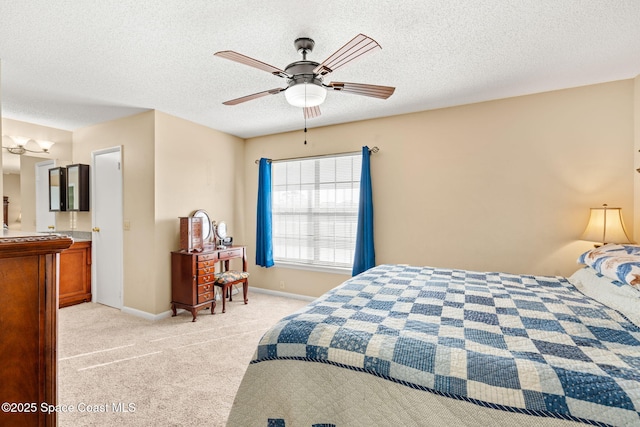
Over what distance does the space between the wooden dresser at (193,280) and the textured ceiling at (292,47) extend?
6.15 ft

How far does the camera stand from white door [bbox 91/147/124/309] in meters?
4.06

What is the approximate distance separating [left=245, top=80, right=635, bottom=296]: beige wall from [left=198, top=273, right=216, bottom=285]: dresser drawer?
1719 millimetres

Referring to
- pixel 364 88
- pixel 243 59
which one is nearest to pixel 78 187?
pixel 243 59

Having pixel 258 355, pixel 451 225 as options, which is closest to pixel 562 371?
pixel 258 355

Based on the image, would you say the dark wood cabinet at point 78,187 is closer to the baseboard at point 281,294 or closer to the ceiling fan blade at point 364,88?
the baseboard at point 281,294

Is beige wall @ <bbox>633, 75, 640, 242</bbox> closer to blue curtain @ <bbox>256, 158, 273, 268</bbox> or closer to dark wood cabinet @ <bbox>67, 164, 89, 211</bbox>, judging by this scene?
blue curtain @ <bbox>256, 158, 273, 268</bbox>

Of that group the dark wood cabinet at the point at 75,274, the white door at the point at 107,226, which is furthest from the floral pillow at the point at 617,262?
the dark wood cabinet at the point at 75,274

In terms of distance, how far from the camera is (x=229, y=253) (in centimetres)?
414

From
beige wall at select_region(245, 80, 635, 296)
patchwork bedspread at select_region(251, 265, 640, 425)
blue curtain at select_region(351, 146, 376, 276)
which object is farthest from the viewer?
blue curtain at select_region(351, 146, 376, 276)

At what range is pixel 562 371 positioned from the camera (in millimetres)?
1062

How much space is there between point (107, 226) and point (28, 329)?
162 inches

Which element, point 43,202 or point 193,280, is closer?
point 193,280

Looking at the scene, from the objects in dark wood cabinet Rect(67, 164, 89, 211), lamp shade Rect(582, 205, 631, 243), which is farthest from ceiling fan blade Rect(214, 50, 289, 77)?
dark wood cabinet Rect(67, 164, 89, 211)

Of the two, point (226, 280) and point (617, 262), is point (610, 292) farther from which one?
point (226, 280)
